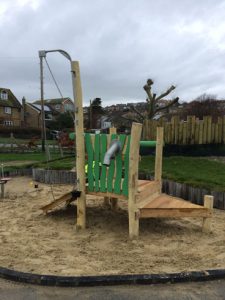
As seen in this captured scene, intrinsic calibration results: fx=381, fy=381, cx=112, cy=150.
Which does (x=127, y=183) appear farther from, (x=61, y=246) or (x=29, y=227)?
(x=29, y=227)

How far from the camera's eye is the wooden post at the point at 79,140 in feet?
18.4

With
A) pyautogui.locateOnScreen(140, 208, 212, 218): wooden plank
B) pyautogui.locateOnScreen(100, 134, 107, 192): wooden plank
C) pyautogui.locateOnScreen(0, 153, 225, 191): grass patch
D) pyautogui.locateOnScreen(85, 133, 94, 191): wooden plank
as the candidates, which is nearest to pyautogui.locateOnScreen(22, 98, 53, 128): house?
pyautogui.locateOnScreen(0, 153, 225, 191): grass patch

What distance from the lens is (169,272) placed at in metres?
3.98

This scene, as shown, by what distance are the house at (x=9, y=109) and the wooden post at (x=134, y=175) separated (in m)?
53.3

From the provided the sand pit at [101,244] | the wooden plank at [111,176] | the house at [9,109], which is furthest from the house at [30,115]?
the wooden plank at [111,176]

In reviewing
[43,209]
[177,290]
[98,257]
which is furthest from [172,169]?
[177,290]

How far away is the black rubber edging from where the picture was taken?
3.68 metres

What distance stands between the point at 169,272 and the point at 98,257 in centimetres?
94

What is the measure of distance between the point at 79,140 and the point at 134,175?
1.06 metres

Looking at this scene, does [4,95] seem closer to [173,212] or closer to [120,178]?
[120,178]

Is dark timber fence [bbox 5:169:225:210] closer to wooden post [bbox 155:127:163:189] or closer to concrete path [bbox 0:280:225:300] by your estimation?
wooden post [bbox 155:127:163:189]

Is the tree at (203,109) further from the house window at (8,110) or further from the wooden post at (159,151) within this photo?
the wooden post at (159,151)

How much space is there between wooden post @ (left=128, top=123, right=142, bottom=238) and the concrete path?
1.65 meters

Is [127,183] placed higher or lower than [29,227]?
higher
